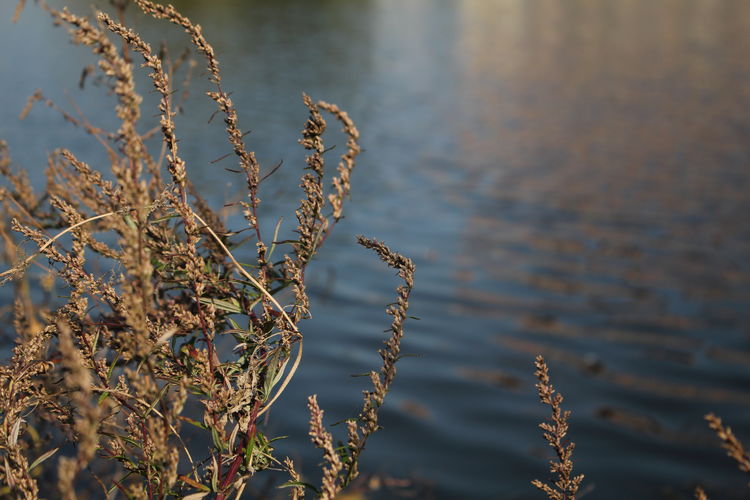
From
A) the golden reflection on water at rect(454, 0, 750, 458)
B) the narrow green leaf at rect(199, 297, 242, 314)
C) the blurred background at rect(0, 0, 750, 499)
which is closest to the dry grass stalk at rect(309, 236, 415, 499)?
the blurred background at rect(0, 0, 750, 499)

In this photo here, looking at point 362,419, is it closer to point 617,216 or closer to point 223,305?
point 223,305

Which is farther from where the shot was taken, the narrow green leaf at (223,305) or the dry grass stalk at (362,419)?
the narrow green leaf at (223,305)

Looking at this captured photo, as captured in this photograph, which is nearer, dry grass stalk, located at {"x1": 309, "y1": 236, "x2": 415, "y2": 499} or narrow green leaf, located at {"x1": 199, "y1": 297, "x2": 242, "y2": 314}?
dry grass stalk, located at {"x1": 309, "y1": 236, "x2": 415, "y2": 499}

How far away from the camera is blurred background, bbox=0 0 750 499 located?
6.11 metres

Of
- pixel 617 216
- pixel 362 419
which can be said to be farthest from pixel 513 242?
pixel 362 419

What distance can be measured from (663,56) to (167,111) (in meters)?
30.4

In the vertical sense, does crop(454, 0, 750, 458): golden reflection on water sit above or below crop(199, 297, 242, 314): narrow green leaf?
above

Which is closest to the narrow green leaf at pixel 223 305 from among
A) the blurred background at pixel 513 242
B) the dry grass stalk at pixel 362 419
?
the dry grass stalk at pixel 362 419

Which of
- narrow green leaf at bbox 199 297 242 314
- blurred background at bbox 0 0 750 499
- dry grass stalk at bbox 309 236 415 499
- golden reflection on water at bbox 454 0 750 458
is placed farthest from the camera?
golden reflection on water at bbox 454 0 750 458

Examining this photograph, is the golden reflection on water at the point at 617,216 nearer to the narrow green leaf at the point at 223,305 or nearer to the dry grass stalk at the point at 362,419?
the dry grass stalk at the point at 362,419

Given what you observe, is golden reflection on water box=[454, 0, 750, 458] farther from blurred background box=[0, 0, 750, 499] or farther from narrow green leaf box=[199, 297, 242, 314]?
narrow green leaf box=[199, 297, 242, 314]

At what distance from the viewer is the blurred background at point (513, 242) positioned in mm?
6109

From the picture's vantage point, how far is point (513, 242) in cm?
1095

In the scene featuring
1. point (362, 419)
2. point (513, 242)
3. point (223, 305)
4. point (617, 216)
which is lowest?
point (362, 419)
